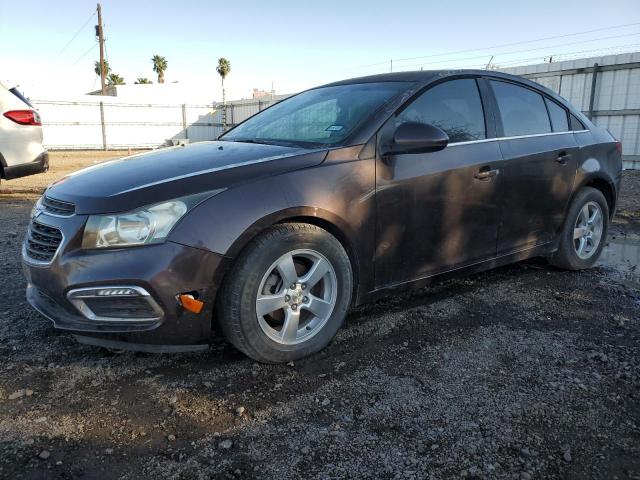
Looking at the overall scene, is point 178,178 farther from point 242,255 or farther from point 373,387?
point 373,387

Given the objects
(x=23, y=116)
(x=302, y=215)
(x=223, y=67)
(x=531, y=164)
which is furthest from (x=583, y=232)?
(x=223, y=67)

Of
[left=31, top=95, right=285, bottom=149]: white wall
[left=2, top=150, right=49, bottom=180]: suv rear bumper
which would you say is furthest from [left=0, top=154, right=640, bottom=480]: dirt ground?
[left=31, top=95, right=285, bottom=149]: white wall

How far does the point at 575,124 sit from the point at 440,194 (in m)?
2.00

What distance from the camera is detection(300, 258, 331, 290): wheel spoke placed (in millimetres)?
2867

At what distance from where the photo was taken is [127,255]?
8.14 feet

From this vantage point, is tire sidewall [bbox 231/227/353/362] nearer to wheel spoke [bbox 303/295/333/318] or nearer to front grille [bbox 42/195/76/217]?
wheel spoke [bbox 303/295/333/318]

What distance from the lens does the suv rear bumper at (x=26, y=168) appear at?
23.6 feet

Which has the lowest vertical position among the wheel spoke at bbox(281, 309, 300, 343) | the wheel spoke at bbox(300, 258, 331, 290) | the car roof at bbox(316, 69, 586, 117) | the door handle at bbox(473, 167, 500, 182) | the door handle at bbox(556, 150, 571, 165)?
the wheel spoke at bbox(281, 309, 300, 343)

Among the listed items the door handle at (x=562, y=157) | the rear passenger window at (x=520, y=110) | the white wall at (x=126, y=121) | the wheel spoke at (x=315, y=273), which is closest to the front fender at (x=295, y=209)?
the wheel spoke at (x=315, y=273)

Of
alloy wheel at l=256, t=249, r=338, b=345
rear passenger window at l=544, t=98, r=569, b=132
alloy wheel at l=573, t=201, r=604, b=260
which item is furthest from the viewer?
alloy wheel at l=573, t=201, r=604, b=260

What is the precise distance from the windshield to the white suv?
4.57m

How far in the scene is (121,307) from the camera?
2531 mm

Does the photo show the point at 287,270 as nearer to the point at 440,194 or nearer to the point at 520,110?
the point at 440,194

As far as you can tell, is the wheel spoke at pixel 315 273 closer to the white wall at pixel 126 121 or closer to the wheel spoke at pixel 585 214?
the wheel spoke at pixel 585 214
